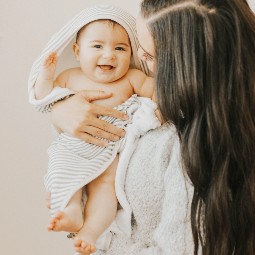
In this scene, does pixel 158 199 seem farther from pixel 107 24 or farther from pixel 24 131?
pixel 24 131

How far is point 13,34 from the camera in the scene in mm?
1633

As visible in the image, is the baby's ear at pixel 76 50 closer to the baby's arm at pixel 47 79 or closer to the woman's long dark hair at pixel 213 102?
the baby's arm at pixel 47 79

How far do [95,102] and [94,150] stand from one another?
133 mm

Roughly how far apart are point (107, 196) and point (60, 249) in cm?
85

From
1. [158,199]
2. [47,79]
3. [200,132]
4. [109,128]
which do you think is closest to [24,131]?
[47,79]

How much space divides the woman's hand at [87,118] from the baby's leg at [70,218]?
5.9 inches

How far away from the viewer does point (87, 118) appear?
3.83 feet

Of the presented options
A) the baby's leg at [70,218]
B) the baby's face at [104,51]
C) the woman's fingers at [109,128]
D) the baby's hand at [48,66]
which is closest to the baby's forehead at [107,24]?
the baby's face at [104,51]

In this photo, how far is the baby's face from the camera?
1.18m

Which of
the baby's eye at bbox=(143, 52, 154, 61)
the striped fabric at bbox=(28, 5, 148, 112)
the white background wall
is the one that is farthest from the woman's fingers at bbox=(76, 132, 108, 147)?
the white background wall

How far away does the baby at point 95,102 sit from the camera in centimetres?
108

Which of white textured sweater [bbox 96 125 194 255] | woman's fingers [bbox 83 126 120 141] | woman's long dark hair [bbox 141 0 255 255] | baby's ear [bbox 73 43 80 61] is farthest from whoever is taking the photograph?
baby's ear [bbox 73 43 80 61]

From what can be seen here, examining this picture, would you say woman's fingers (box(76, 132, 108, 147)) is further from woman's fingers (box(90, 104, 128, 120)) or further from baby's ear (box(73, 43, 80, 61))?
baby's ear (box(73, 43, 80, 61))

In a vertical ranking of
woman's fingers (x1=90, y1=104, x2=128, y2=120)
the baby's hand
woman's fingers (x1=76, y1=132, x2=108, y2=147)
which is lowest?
woman's fingers (x1=76, y1=132, x2=108, y2=147)
